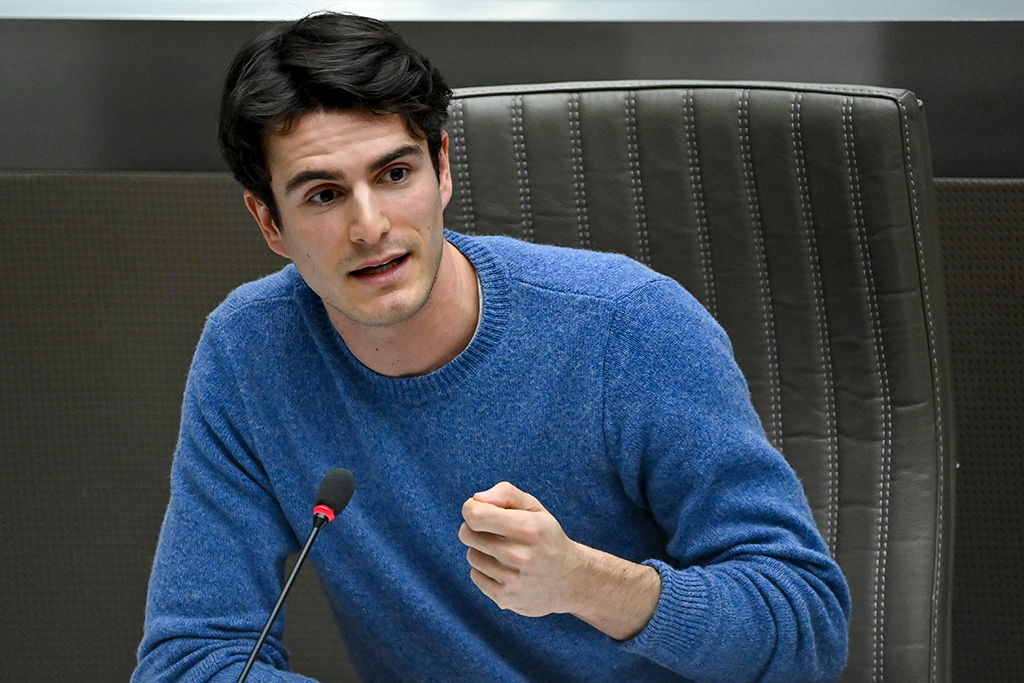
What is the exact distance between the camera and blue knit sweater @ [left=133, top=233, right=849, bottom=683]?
85cm

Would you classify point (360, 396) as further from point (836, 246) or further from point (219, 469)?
point (836, 246)

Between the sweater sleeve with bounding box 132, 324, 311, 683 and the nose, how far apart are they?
24 centimetres

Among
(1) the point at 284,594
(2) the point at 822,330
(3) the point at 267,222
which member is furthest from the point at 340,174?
(2) the point at 822,330

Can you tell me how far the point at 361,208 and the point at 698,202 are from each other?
1.18ft

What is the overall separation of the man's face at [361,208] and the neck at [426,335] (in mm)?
48

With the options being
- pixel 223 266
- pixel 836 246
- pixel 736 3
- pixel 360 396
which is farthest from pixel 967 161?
pixel 223 266

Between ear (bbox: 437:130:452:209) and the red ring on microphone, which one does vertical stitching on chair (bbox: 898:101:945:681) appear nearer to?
ear (bbox: 437:130:452:209)

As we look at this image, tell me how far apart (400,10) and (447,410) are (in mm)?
731

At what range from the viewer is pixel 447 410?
3.03 feet

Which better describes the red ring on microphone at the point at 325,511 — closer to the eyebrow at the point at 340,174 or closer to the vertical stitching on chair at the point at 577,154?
the eyebrow at the point at 340,174

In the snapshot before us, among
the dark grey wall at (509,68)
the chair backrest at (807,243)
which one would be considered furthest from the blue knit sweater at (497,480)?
the dark grey wall at (509,68)

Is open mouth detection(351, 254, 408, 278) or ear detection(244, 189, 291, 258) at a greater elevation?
ear detection(244, 189, 291, 258)

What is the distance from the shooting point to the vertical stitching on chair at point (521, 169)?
1038mm

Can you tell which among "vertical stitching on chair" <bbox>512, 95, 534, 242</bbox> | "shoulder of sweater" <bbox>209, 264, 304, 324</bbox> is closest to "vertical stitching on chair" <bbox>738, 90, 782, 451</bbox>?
"vertical stitching on chair" <bbox>512, 95, 534, 242</bbox>
